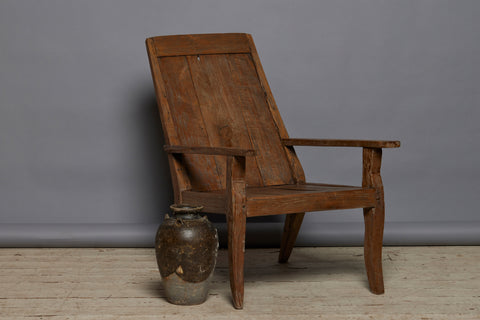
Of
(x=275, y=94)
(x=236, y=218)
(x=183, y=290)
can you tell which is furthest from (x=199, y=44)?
(x=183, y=290)

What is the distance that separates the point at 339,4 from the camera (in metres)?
3.70

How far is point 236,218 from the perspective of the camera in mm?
2271

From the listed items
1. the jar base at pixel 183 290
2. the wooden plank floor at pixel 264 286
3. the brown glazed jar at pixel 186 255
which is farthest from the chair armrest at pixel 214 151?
the wooden plank floor at pixel 264 286

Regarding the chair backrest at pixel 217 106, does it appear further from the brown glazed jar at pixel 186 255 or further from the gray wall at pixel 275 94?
the gray wall at pixel 275 94

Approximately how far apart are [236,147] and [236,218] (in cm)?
74

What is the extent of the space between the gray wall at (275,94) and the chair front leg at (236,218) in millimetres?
1293

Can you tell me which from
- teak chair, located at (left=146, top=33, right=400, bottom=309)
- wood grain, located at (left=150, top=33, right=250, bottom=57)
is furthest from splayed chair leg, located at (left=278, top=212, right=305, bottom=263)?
wood grain, located at (left=150, top=33, right=250, bottom=57)

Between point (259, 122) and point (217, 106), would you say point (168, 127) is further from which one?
point (259, 122)

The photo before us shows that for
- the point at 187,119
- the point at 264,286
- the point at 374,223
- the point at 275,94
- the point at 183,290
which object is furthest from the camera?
the point at 275,94

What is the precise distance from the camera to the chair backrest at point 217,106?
9.28 ft

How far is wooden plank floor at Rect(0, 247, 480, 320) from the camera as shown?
7.55ft

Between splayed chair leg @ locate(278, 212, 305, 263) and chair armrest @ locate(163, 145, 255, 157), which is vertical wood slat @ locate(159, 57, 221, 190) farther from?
splayed chair leg @ locate(278, 212, 305, 263)

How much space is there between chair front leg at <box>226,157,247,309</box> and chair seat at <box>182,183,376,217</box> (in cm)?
4

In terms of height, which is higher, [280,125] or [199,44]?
[199,44]
